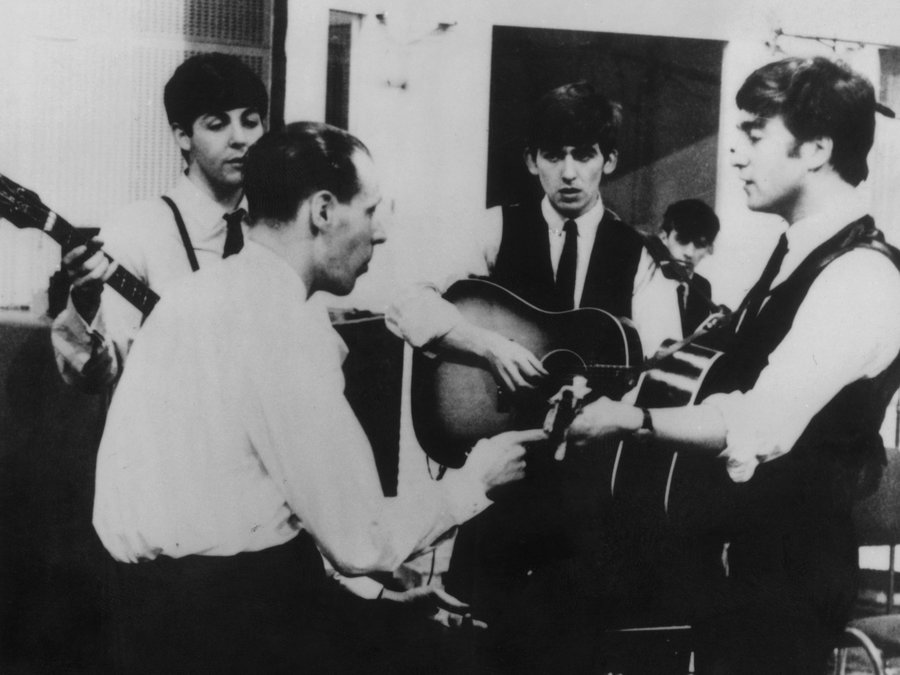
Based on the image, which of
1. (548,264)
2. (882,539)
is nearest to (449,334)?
(548,264)

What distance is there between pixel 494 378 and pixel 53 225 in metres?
1.16

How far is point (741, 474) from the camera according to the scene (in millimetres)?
2438

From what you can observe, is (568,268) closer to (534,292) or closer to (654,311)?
(534,292)

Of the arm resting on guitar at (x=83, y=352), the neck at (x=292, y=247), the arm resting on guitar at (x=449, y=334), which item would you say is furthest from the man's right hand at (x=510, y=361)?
the arm resting on guitar at (x=83, y=352)

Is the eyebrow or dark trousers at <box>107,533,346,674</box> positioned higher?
the eyebrow

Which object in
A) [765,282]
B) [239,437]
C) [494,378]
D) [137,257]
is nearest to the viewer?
[239,437]

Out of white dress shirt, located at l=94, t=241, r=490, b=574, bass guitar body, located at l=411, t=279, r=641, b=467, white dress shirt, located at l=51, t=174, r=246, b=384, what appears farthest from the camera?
bass guitar body, located at l=411, t=279, r=641, b=467

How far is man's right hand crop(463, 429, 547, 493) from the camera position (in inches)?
94.6

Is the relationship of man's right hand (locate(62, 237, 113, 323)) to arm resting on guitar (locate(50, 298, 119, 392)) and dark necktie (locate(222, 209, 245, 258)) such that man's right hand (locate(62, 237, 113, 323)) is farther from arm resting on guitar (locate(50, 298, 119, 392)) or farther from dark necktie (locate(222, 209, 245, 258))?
dark necktie (locate(222, 209, 245, 258))

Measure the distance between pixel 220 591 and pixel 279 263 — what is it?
2.60 ft

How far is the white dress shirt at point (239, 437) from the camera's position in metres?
2.15

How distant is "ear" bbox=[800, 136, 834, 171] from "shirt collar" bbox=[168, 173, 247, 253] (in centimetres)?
149

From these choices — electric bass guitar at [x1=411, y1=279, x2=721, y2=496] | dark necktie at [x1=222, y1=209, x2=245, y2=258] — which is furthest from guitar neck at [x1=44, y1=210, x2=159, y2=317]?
electric bass guitar at [x1=411, y1=279, x2=721, y2=496]

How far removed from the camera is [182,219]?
232cm
